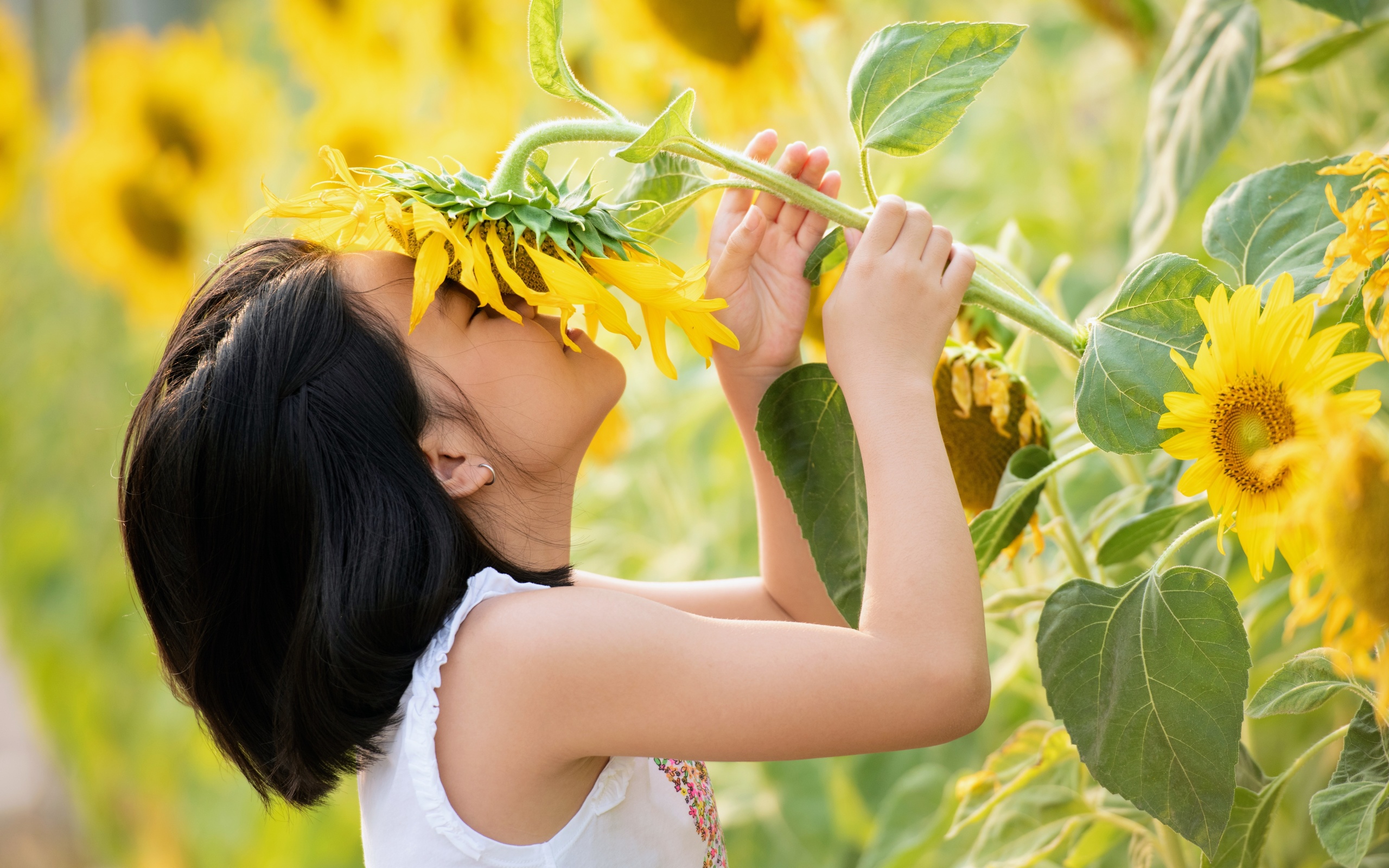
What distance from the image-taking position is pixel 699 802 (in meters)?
0.64

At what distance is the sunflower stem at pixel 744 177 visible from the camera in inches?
18.3

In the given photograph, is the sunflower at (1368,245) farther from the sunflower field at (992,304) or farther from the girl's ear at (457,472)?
the girl's ear at (457,472)

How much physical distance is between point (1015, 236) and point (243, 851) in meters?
1.31

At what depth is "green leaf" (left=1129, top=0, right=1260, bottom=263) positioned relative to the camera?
590 mm

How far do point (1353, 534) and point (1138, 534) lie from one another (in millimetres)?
226

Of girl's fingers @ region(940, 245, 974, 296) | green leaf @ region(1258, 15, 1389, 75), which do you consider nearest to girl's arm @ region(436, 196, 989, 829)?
girl's fingers @ region(940, 245, 974, 296)

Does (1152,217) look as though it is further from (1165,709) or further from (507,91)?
(507,91)

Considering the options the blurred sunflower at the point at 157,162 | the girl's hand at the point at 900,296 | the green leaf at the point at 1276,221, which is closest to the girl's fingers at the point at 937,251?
the girl's hand at the point at 900,296

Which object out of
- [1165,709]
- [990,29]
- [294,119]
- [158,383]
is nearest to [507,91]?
[294,119]

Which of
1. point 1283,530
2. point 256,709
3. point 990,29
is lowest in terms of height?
point 256,709

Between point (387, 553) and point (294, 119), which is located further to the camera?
point (294, 119)

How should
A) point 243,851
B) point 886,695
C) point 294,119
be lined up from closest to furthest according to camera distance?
point 886,695, point 243,851, point 294,119

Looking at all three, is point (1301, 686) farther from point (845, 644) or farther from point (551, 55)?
point (551, 55)

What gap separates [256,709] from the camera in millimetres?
602
